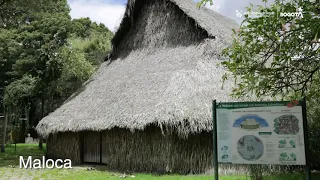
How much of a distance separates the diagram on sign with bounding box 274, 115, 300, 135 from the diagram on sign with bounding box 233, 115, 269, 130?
0.17 metres

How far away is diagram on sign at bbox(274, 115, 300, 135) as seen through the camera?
17.4 feet

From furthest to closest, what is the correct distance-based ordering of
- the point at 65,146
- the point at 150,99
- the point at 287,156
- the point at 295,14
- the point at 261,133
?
the point at 65,146, the point at 150,99, the point at 261,133, the point at 287,156, the point at 295,14

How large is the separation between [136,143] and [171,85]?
6.90 feet

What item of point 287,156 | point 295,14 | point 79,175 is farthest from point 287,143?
point 79,175

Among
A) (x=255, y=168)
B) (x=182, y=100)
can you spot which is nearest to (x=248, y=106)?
(x=255, y=168)

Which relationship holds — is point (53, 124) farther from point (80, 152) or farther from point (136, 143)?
point (136, 143)

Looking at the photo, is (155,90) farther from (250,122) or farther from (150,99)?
(250,122)

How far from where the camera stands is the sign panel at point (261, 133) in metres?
5.30

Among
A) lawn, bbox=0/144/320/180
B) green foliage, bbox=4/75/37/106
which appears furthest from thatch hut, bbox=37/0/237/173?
green foliage, bbox=4/75/37/106

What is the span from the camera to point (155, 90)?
10.9 metres

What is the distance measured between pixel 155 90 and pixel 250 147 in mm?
5706

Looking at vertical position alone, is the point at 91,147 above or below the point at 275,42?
below

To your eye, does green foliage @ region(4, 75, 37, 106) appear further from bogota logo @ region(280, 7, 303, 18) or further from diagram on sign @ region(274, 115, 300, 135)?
bogota logo @ region(280, 7, 303, 18)

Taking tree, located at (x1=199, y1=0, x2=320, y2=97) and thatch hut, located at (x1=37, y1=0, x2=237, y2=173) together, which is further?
thatch hut, located at (x1=37, y1=0, x2=237, y2=173)
